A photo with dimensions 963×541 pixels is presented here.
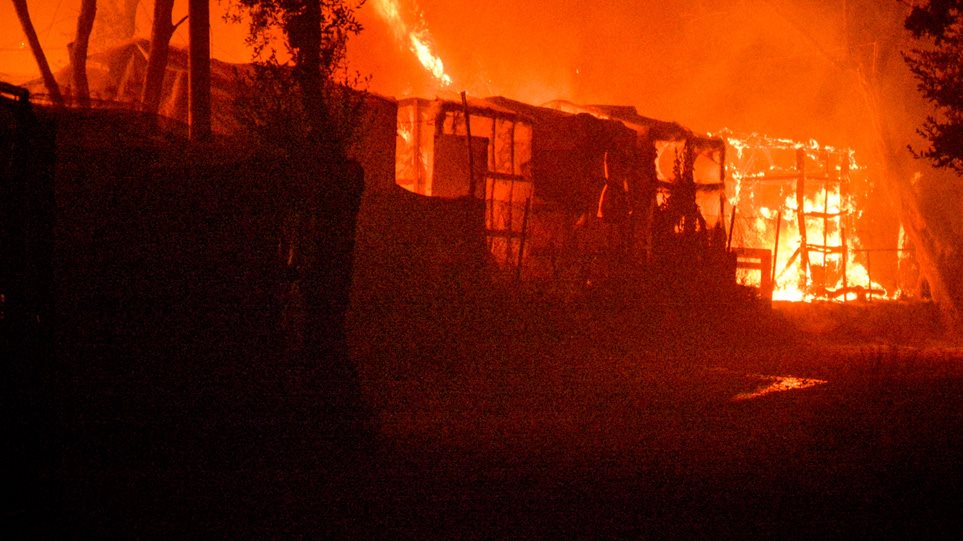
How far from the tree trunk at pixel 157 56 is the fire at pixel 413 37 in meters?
18.6

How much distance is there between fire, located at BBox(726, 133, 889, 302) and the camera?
31.2 metres

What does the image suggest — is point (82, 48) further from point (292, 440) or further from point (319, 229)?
Result: point (292, 440)

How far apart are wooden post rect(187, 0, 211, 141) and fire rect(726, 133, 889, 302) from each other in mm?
24442

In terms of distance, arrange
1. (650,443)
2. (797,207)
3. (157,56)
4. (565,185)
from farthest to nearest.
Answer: (797,207) < (565,185) < (157,56) < (650,443)

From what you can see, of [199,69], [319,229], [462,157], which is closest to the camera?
[319,229]

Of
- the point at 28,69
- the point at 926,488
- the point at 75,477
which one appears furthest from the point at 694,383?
the point at 28,69

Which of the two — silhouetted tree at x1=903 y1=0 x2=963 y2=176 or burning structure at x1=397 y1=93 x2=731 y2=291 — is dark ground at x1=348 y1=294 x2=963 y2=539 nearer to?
burning structure at x1=397 y1=93 x2=731 y2=291

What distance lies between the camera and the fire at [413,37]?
32.2 metres

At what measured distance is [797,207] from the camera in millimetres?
31859

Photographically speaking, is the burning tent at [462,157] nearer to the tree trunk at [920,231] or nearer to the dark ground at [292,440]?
the dark ground at [292,440]

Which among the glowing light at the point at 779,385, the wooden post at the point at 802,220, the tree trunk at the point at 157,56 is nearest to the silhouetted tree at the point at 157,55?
the tree trunk at the point at 157,56

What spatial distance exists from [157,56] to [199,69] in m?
3.41

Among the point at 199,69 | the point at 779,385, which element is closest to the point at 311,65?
the point at 199,69

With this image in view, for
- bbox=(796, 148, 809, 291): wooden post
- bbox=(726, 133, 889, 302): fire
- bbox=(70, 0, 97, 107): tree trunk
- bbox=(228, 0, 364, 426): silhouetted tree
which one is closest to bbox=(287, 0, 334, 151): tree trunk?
bbox=(228, 0, 364, 426): silhouetted tree
